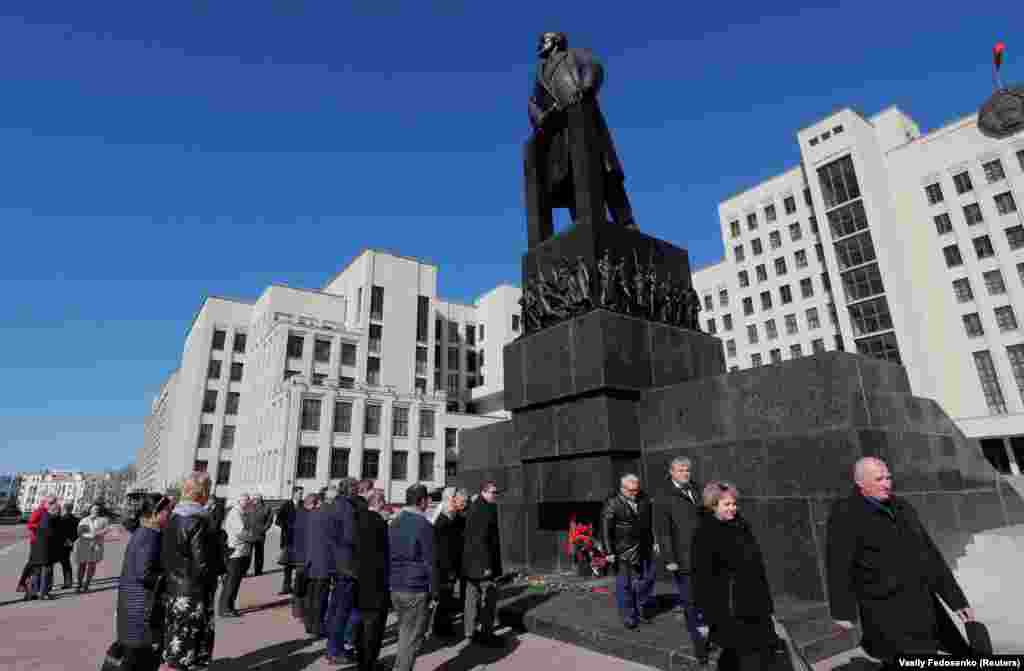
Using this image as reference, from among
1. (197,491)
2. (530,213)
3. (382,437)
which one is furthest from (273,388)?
(197,491)

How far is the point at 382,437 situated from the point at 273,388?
12.3 metres

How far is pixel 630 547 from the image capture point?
5.88 m

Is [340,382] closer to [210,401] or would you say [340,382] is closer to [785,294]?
[210,401]

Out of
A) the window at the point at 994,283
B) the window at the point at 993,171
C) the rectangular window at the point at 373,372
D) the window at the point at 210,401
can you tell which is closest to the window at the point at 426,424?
the rectangular window at the point at 373,372

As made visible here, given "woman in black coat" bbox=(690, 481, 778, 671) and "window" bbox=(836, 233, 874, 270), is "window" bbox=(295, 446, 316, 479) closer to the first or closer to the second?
"woman in black coat" bbox=(690, 481, 778, 671)

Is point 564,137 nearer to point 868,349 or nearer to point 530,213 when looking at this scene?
point 530,213

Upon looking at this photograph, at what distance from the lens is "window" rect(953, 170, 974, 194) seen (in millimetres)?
44281

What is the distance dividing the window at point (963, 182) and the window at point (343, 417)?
5599 centimetres

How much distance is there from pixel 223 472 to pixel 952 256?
3116 inches

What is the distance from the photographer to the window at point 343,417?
4859 centimetres

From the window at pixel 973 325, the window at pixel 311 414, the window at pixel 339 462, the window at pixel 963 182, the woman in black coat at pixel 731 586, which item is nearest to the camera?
the woman in black coat at pixel 731 586

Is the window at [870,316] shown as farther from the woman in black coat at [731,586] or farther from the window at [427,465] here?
the woman in black coat at [731,586]

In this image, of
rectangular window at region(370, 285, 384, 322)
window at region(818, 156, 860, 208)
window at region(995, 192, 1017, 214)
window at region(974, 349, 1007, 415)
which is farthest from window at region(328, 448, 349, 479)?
window at region(995, 192, 1017, 214)

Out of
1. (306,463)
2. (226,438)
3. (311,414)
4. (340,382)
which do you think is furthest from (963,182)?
(226,438)
